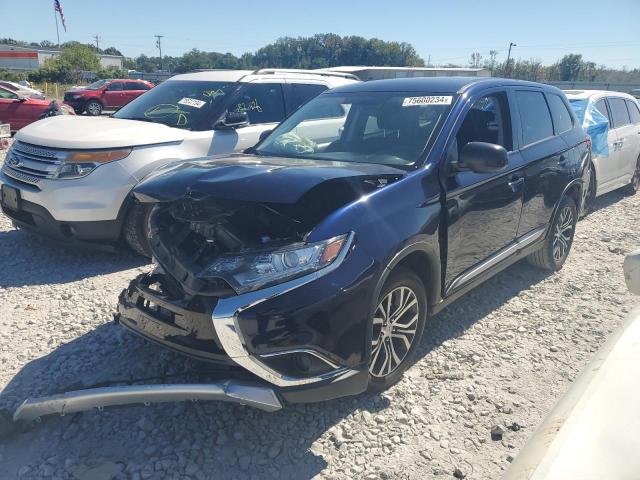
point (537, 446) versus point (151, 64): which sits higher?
point (151, 64)

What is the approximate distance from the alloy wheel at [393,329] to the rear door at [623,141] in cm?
A: 631

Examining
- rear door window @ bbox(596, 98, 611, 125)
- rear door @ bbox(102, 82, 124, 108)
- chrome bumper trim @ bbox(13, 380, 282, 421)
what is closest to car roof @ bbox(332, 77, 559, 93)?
chrome bumper trim @ bbox(13, 380, 282, 421)

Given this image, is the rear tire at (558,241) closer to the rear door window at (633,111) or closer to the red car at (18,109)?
the rear door window at (633,111)

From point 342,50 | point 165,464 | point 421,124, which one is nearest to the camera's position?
point 165,464

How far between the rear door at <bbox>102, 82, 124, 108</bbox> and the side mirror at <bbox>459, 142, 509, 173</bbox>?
25242 mm

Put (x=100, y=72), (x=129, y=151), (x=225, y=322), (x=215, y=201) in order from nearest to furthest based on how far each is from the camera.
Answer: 1. (x=225, y=322)
2. (x=215, y=201)
3. (x=129, y=151)
4. (x=100, y=72)

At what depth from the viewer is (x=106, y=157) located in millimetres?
4695

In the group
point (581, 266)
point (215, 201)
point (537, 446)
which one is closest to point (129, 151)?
point (215, 201)

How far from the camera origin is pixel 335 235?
8.25 ft

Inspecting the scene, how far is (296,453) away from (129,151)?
3.37 meters

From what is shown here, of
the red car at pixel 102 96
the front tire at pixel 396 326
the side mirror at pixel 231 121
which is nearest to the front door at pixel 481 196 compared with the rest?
Answer: the front tire at pixel 396 326

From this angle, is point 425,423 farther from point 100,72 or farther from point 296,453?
point 100,72

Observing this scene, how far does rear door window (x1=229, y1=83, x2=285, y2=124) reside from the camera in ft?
19.3

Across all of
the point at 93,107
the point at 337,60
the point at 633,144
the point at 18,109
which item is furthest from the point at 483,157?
the point at 337,60
